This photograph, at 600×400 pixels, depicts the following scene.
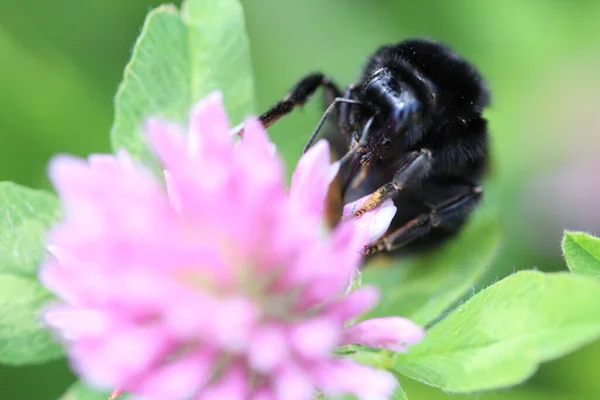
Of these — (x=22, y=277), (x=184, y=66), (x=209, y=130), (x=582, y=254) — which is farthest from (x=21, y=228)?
(x=582, y=254)

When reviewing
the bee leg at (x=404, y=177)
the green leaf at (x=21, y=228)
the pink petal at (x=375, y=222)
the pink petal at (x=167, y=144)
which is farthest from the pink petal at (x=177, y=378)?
the green leaf at (x=21, y=228)

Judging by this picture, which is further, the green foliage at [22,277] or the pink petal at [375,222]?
the green foliage at [22,277]

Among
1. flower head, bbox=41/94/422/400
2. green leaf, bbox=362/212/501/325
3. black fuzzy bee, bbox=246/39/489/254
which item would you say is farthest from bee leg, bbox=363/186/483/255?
flower head, bbox=41/94/422/400

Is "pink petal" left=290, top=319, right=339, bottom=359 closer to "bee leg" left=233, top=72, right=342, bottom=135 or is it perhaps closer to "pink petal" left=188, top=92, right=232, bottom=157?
"pink petal" left=188, top=92, right=232, bottom=157

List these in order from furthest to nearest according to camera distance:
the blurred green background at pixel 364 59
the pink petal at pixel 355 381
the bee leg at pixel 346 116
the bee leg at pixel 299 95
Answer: the blurred green background at pixel 364 59 → the bee leg at pixel 299 95 → the bee leg at pixel 346 116 → the pink petal at pixel 355 381

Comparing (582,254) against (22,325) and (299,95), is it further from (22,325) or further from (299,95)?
(22,325)

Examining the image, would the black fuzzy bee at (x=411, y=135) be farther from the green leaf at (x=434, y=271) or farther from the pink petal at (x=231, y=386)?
the pink petal at (x=231, y=386)
